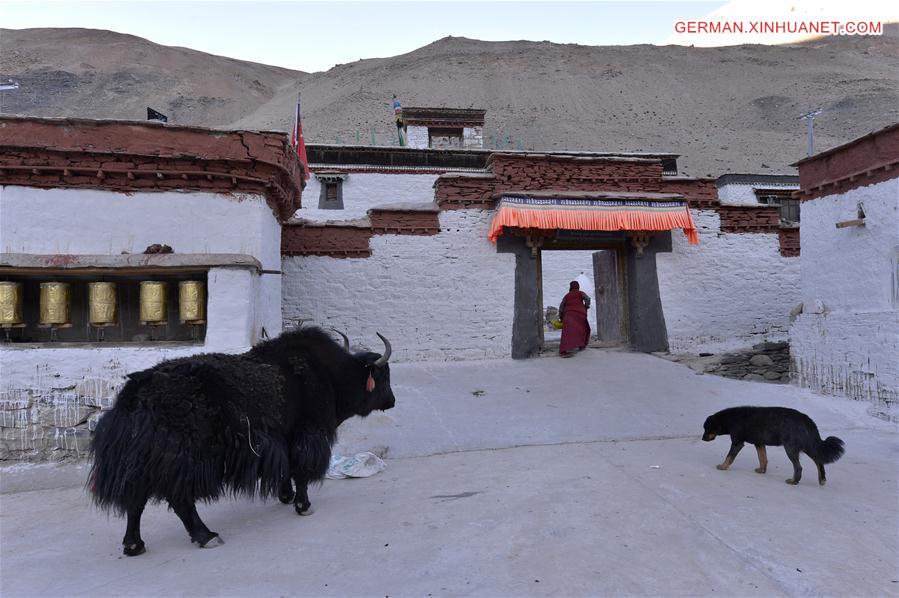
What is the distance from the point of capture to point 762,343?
8.41 meters

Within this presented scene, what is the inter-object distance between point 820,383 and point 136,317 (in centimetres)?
725

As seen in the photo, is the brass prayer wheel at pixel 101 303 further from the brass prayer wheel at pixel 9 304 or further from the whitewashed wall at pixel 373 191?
the whitewashed wall at pixel 373 191

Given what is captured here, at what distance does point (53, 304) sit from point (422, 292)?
443cm

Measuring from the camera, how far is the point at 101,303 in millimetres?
4656

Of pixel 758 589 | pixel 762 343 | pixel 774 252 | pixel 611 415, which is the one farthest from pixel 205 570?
pixel 774 252

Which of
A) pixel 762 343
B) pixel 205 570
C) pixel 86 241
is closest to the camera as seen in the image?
pixel 205 570

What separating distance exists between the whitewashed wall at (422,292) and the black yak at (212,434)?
4259 millimetres

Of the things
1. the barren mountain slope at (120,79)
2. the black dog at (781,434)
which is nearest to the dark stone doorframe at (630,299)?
the black dog at (781,434)

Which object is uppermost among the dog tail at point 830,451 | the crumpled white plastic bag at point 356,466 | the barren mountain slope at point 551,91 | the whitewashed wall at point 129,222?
the barren mountain slope at point 551,91

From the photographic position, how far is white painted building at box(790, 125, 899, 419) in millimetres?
5582

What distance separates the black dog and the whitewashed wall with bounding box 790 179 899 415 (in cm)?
259

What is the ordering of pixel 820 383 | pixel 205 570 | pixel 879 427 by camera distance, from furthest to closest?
1. pixel 820 383
2. pixel 879 427
3. pixel 205 570

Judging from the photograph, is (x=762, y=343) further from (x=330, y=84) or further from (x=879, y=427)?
(x=330, y=84)

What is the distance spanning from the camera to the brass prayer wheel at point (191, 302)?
15.5 feet
